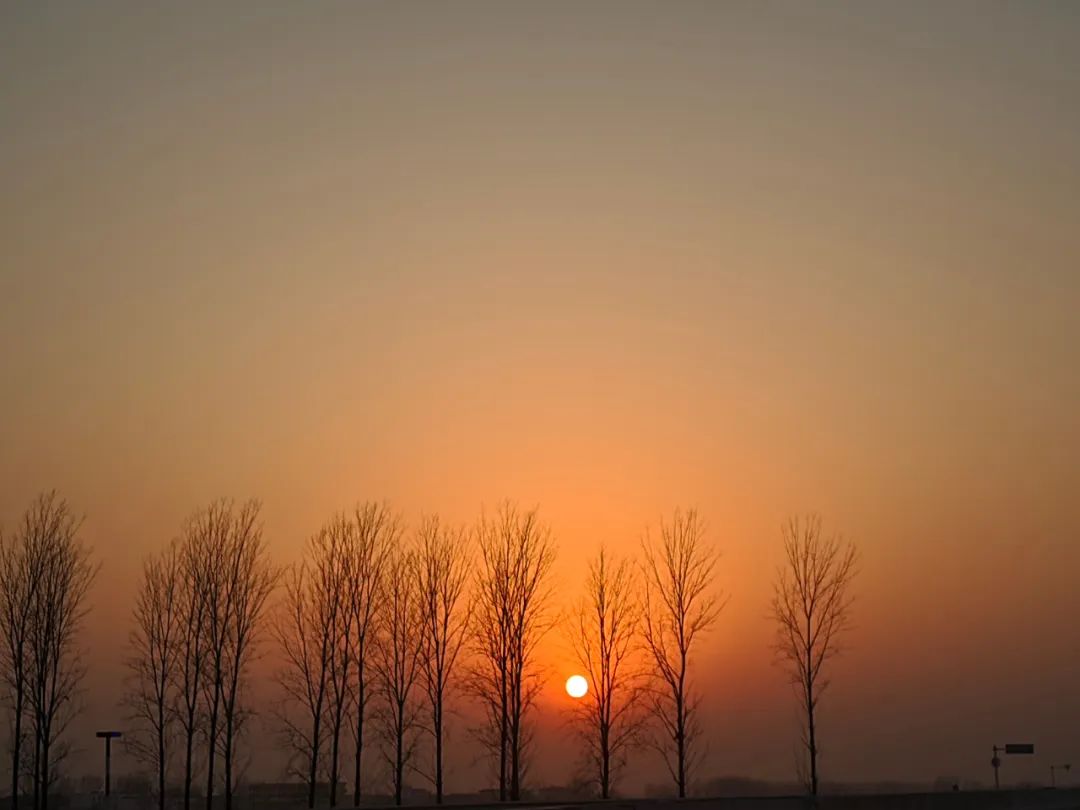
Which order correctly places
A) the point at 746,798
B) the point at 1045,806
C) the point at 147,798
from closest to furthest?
the point at 746,798 < the point at 1045,806 < the point at 147,798

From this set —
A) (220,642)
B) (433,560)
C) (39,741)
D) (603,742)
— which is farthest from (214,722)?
(603,742)

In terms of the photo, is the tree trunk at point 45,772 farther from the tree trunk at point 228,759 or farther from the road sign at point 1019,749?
the road sign at point 1019,749

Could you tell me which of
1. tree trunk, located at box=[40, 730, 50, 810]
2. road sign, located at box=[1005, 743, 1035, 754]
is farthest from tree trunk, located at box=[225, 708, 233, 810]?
road sign, located at box=[1005, 743, 1035, 754]

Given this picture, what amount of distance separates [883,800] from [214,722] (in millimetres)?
24902

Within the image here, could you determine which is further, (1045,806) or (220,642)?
(220,642)

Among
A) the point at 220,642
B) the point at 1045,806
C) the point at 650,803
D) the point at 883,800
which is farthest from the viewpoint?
the point at 220,642

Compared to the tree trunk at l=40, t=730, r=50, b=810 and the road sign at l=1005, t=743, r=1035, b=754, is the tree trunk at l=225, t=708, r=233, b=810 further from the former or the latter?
the road sign at l=1005, t=743, r=1035, b=754

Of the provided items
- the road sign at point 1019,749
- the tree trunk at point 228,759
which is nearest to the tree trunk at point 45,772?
the tree trunk at point 228,759

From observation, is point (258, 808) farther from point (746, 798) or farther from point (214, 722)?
point (746, 798)

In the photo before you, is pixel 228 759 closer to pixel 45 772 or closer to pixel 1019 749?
pixel 45 772

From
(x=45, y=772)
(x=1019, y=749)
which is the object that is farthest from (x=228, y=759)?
(x=1019, y=749)

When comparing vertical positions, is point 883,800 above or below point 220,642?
below

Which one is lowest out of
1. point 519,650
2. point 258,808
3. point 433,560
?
point 258,808

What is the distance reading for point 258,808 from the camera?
60.3 meters
